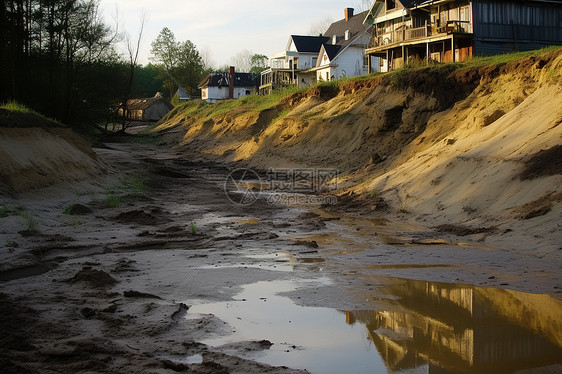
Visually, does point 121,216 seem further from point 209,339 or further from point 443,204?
point 209,339

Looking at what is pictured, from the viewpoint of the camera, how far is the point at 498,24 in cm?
3534

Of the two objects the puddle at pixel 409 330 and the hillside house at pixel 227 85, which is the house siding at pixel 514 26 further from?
the hillside house at pixel 227 85

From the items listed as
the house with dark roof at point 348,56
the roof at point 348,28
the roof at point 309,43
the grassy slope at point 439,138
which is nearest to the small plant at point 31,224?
the grassy slope at point 439,138

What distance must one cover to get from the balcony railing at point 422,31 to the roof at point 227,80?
43957mm

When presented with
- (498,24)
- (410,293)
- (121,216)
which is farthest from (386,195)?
(498,24)

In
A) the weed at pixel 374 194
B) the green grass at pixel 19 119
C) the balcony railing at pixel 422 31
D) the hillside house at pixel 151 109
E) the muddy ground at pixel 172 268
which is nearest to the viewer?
the muddy ground at pixel 172 268

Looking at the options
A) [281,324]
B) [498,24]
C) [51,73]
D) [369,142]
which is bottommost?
[281,324]

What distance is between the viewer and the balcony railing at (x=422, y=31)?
3512 cm

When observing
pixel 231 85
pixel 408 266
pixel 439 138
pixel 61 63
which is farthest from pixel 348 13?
pixel 408 266

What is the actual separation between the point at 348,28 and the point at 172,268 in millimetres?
57623

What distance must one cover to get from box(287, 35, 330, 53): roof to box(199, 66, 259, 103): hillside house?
699 inches

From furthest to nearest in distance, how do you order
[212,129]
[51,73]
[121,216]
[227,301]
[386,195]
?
[212,129], [51,73], [386,195], [121,216], [227,301]

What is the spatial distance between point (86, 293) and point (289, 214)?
899 centimetres

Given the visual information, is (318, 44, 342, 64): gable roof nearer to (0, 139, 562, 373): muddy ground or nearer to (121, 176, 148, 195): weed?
(121, 176, 148, 195): weed
